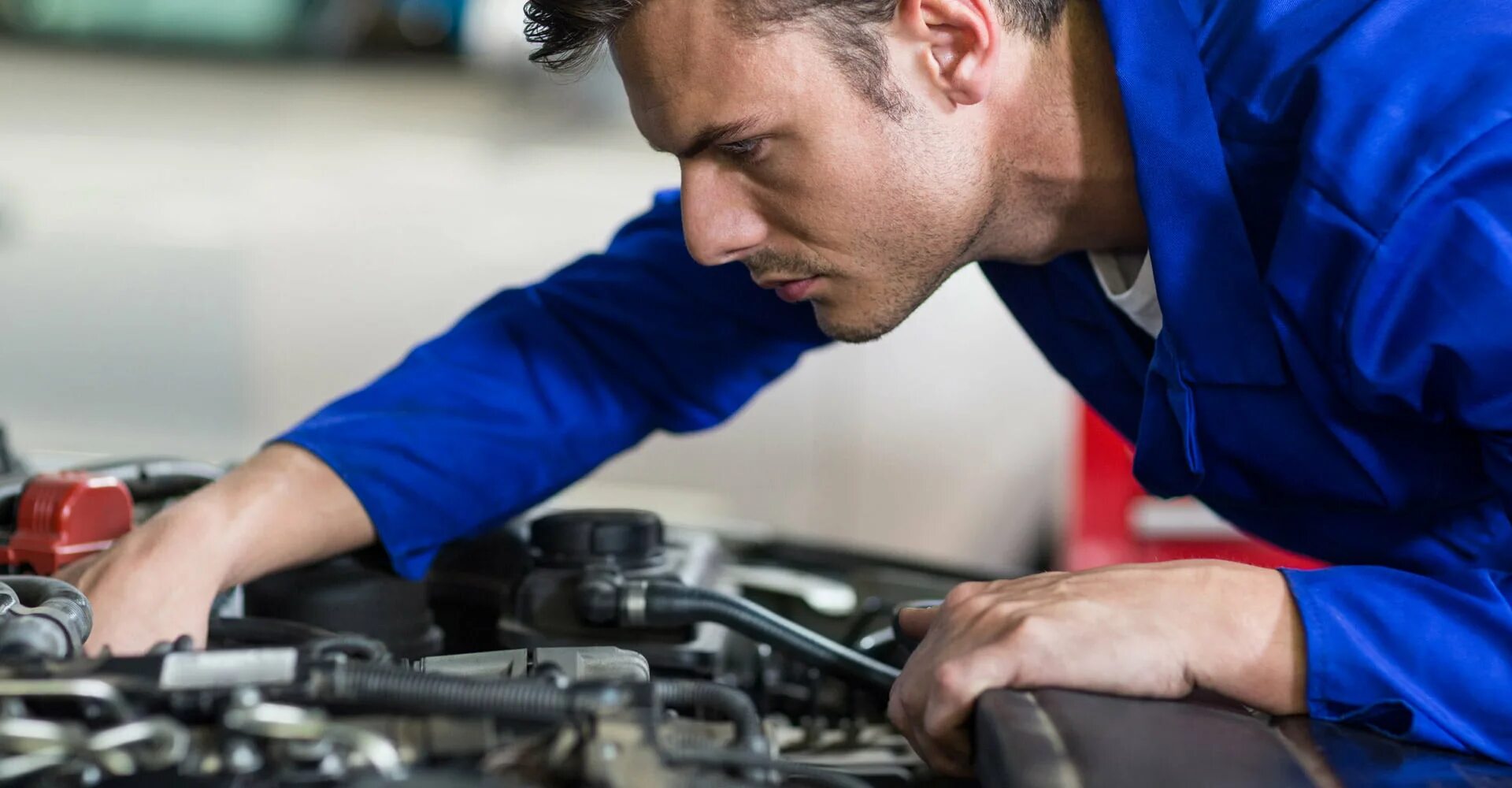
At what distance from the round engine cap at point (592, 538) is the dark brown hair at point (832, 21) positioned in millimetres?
304

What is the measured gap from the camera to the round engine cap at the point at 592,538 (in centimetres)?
90

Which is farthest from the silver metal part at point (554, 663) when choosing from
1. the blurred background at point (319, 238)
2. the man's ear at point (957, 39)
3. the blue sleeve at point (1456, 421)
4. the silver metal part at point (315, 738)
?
the blurred background at point (319, 238)

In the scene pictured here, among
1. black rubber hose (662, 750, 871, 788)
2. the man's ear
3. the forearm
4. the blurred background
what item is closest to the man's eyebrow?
the man's ear

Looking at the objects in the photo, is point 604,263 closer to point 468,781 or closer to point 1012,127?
point 1012,127

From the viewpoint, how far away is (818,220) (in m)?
0.96

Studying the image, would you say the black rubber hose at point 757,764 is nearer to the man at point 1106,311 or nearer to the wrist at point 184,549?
the man at point 1106,311

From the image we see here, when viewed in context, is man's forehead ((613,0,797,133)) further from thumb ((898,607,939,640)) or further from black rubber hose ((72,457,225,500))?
black rubber hose ((72,457,225,500))

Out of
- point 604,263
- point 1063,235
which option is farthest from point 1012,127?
point 604,263

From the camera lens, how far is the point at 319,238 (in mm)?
2488

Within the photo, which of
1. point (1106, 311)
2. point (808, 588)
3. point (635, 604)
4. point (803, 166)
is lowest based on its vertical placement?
point (808, 588)

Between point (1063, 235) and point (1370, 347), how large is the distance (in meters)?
0.30

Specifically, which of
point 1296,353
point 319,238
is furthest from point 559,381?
point 319,238

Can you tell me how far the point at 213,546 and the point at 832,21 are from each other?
1.63 ft

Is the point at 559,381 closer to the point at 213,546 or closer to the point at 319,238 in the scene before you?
the point at 213,546
